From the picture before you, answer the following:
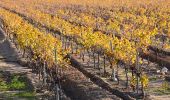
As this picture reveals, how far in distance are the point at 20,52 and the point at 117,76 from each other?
25.1m

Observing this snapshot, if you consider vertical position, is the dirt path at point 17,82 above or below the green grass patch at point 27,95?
above

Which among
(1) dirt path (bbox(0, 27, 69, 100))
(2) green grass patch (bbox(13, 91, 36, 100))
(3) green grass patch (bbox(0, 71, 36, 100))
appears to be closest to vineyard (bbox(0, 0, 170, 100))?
(1) dirt path (bbox(0, 27, 69, 100))

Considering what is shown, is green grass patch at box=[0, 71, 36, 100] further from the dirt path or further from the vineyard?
the vineyard

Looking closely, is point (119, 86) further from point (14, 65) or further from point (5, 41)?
point (5, 41)

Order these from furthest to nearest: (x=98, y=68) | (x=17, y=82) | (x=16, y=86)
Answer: (x=98, y=68)
(x=17, y=82)
(x=16, y=86)

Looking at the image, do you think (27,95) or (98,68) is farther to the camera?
(98,68)

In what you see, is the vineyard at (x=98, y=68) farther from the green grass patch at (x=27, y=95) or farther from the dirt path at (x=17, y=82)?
the green grass patch at (x=27, y=95)

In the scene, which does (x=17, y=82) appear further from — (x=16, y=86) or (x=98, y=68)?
(x=98, y=68)

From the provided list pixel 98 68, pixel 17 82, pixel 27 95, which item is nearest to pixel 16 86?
pixel 17 82

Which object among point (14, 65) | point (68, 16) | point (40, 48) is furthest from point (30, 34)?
point (68, 16)

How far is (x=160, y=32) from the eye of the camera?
90.0 meters

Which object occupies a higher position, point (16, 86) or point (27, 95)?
point (16, 86)

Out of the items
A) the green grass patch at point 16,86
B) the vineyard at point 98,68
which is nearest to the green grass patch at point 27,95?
the green grass patch at point 16,86

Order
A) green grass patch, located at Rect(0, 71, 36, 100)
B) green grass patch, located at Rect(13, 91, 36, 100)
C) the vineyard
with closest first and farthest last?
green grass patch, located at Rect(13, 91, 36, 100) < green grass patch, located at Rect(0, 71, 36, 100) < the vineyard
